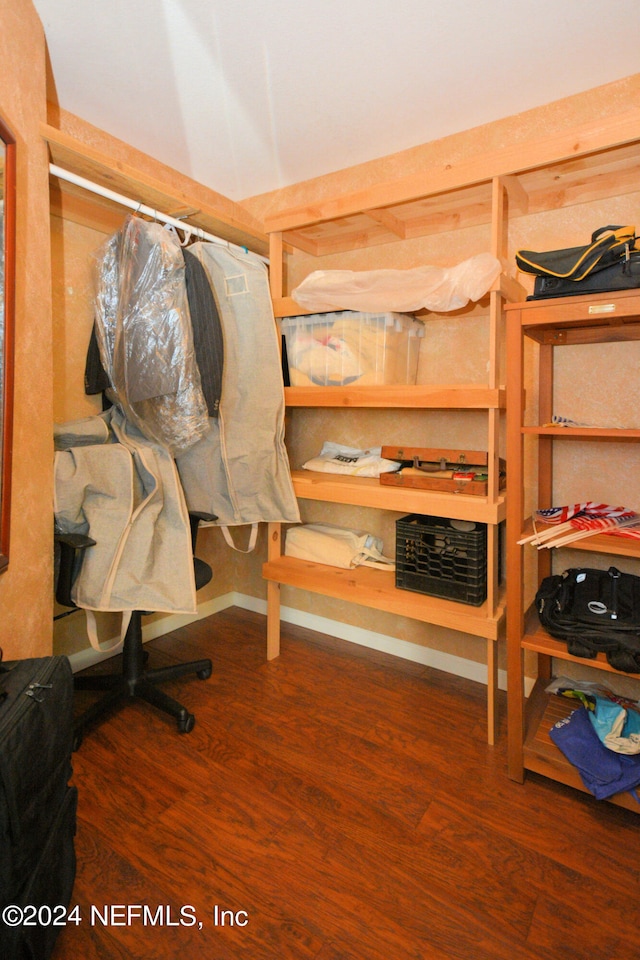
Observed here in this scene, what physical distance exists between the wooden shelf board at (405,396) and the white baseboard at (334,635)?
1189 millimetres

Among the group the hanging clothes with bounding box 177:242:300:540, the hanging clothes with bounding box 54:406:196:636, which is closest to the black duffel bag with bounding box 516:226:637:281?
the hanging clothes with bounding box 177:242:300:540

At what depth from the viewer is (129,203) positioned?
1893 millimetres

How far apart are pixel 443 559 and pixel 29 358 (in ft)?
5.24

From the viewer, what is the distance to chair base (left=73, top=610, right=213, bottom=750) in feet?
6.17

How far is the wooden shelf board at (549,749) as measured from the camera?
5.04 ft

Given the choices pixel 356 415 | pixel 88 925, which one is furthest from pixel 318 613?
pixel 88 925

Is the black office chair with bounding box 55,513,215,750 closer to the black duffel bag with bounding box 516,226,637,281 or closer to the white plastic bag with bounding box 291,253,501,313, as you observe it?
the white plastic bag with bounding box 291,253,501,313

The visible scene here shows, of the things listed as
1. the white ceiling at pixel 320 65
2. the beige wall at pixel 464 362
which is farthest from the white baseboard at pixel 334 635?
the white ceiling at pixel 320 65

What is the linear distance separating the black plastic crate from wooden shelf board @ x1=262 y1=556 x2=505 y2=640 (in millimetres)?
40

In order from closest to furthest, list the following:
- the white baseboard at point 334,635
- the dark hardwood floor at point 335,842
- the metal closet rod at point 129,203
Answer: the dark hardwood floor at point 335,842 < the metal closet rod at point 129,203 < the white baseboard at point 334,635

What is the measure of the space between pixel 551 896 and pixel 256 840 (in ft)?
2.57

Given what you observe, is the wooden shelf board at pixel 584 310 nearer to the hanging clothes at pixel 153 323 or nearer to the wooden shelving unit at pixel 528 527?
the wooden shelving unit at pixel 528 527

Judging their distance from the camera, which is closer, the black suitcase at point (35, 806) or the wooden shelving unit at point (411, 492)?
the black suitcase at point (35, 806)

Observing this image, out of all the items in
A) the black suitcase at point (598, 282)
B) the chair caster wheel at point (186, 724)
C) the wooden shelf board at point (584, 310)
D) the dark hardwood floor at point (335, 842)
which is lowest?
the dark hardwood floor at point (335, 842)
